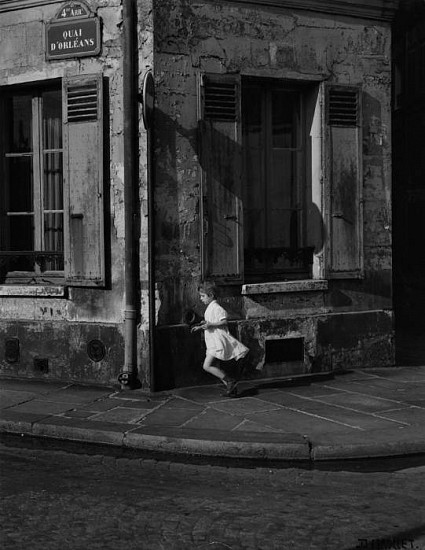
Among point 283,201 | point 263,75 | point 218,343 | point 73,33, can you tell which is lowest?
point 218,343

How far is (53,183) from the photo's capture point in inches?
422

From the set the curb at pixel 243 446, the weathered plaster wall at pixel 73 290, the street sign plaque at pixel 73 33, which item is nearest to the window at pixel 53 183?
the weathered plaster wall at pixel 73 290

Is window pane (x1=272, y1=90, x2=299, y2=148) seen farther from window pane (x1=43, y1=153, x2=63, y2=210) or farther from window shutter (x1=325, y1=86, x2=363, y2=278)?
window pane (x1=43, y1=153, x2=63, y2=210)

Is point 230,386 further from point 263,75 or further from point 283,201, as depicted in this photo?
point 263,75

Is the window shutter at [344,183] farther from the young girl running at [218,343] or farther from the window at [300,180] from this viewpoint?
the young girl running at [218,343]

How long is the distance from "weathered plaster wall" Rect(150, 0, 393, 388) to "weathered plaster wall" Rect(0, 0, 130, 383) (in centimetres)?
53

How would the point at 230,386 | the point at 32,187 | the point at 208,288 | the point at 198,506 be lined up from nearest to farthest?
the point at 198,506, the point at 230,386, the point at 208,288, the point at 32,187

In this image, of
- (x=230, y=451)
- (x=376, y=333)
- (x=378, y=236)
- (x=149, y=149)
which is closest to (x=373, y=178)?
(x=378, y=236)

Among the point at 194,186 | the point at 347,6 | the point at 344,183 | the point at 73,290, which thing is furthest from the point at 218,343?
the point at 347,6

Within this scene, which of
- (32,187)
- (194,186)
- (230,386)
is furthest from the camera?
(32,187)

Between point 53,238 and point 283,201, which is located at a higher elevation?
point 283,201

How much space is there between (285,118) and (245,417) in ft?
14.7

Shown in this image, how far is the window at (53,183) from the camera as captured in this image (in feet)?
32.7

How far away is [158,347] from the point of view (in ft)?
31.7
